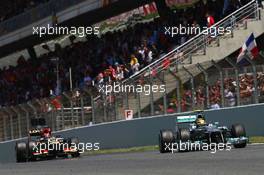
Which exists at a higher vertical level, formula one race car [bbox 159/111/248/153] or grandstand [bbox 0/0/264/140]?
grandstand [bbox 0/0/264/140]

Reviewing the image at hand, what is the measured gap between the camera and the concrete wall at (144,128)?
19875mm

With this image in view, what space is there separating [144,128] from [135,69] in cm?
521

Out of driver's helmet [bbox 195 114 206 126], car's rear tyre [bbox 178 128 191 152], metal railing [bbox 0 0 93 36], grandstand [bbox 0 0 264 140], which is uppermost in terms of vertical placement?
metal railing [bbox 0 0 93 36]

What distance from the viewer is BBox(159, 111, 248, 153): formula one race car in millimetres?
16547

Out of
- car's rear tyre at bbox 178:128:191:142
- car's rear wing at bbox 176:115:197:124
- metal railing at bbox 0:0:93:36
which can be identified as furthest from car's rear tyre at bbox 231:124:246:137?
metal railing at bbox 0:0:93:36

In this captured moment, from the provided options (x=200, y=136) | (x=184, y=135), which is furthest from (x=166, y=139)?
(x=200, y=136)

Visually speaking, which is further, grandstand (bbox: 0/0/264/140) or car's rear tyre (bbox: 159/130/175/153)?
grandstand (bbox: 0/0/264/140)

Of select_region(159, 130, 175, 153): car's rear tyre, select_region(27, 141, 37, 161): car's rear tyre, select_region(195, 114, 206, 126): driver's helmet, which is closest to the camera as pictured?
select_region(159, 130, 175, 153): car's rear tyre

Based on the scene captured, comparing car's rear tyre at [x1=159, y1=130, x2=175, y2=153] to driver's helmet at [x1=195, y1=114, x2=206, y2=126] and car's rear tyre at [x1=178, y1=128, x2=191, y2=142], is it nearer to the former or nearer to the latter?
car's rear tyre at [x1=178, y1=128, x2=191, y2=142]

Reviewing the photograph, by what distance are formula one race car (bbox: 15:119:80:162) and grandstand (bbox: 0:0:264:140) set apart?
10.4 feet

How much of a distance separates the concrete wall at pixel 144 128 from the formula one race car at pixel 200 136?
8.19ft

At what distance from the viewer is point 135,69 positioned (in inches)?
1115

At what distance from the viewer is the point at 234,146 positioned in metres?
17.1

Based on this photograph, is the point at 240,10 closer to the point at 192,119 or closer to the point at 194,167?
the point at 192,119
